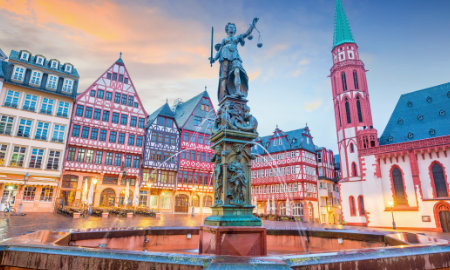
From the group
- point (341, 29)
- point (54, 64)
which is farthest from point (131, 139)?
point (341, 29)

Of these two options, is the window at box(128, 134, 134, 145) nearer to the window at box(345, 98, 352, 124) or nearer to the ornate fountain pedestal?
the window at box(345, 98, 352, 124)

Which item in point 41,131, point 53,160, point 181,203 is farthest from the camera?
point 181,203

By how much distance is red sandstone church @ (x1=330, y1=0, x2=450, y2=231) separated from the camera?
81.8 feet

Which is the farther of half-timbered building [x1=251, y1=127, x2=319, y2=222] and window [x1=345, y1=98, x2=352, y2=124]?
half-timbered building [x1=251, y1=127, x2=319, y2=222]

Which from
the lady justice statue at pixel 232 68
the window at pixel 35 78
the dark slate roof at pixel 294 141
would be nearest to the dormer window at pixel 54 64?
the window at pixel 35 78

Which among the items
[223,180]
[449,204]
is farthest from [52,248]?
[449,204]

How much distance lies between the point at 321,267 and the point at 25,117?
34389 mm

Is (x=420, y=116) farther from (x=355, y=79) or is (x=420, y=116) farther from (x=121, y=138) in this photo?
(x=121, y=138)

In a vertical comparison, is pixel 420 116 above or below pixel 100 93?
below

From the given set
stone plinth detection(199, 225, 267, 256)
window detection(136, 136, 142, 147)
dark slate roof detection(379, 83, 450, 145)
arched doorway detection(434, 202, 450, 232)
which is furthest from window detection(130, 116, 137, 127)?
arched doorway detection(434, 202, 450, 232)

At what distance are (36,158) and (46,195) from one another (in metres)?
4.09

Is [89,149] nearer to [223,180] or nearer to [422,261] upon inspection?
[223,180]

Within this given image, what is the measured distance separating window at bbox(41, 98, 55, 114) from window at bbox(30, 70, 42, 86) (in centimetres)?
193

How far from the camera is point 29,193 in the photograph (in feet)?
89.9
